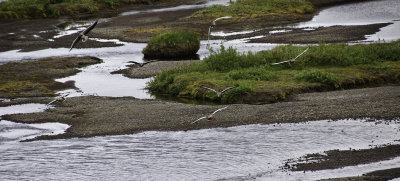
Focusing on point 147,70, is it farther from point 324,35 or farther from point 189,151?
point 189,151

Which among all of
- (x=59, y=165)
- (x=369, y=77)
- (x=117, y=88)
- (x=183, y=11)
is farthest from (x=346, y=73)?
(x=183, y=11)

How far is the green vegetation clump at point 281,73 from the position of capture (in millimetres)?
35222

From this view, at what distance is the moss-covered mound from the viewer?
54.1m

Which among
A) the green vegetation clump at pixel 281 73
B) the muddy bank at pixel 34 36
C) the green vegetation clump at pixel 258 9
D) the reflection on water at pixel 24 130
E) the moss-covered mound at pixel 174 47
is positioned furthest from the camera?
A: the green vegetation clump at pixel 258 9

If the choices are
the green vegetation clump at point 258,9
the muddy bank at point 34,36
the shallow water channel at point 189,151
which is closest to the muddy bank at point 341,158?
the shallow water channel at point 189,151

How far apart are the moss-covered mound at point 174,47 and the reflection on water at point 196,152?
2628 cm

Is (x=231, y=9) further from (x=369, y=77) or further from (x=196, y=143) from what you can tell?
(x=196, y=143)

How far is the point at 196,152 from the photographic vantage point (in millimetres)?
24484

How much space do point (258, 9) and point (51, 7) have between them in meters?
32.0

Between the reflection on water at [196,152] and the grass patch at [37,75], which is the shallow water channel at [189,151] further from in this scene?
the grass patch at [37,75]

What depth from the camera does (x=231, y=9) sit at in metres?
79.7

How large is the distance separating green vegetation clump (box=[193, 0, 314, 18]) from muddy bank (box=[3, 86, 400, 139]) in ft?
146

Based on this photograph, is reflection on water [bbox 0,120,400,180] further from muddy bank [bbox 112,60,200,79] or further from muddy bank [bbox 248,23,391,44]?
muddy bank [bbox 248,23,391,44]

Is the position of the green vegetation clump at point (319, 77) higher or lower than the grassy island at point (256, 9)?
lower
